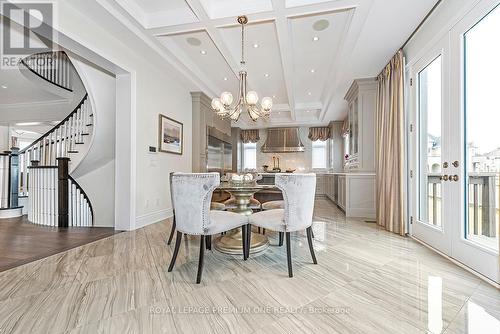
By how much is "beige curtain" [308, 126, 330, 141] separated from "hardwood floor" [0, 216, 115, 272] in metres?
7.33

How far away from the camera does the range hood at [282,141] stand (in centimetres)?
887

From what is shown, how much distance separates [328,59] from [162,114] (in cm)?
322

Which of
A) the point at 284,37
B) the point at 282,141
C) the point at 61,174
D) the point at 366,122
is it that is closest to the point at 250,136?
the point at 282,141

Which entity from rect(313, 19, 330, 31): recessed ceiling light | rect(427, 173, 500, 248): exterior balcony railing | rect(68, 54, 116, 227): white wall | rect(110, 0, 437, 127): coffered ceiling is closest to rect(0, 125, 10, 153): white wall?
rect(68, 54, 116, 227): white wall

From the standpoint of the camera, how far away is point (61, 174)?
3998mm

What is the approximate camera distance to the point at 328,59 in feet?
13.3

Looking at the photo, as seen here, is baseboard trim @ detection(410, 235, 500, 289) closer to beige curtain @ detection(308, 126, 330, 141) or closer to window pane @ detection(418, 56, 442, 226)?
window pane @ detection(418, 56, 442, 226)

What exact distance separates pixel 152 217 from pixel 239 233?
1.99 m

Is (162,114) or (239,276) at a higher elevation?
(162,114)

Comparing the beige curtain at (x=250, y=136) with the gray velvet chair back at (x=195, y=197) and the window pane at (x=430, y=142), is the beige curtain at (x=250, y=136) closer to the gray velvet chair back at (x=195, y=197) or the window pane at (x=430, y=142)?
the window pane at (x=430, y=142)

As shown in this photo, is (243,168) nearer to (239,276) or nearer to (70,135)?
(70,135)

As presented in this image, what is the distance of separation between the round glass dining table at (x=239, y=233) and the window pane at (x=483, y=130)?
6.54 ft

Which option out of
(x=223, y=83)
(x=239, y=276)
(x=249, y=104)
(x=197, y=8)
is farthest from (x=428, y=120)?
(x=223, y=83)

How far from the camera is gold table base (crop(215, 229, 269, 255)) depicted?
2502 mm
